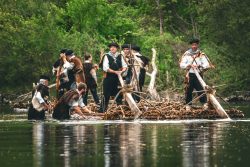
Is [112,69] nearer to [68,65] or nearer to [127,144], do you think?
[68,65]

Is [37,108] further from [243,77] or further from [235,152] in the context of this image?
[243,77]

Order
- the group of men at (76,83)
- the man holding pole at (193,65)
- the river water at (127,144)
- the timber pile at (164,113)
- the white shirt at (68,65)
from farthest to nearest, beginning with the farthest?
the white shirt at (68,65), the man holding pole at (193,65), the group of men at (76,83), the timber pile at (164,113), the river water at (127,144)

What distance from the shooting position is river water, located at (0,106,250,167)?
15055mm

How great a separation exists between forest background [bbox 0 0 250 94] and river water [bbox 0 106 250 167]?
105ft

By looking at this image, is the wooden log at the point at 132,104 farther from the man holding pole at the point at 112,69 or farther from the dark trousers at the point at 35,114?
the dark trousers at the point at 35,114

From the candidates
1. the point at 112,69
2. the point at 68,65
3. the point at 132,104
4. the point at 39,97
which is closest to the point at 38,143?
the point at 132,104

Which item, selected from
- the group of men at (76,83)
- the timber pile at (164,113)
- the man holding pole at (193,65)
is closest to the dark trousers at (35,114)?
the group of men at (76,83)

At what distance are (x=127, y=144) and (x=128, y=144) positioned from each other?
23 mm

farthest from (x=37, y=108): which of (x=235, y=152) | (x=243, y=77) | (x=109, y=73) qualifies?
(x=243, y=77)

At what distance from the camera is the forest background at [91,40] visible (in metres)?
59.2

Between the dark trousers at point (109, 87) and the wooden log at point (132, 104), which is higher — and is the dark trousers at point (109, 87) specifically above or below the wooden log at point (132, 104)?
above

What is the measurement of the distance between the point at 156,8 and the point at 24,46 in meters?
19.7

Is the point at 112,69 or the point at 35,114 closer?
the point at 35,114

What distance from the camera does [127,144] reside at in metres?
18.3
